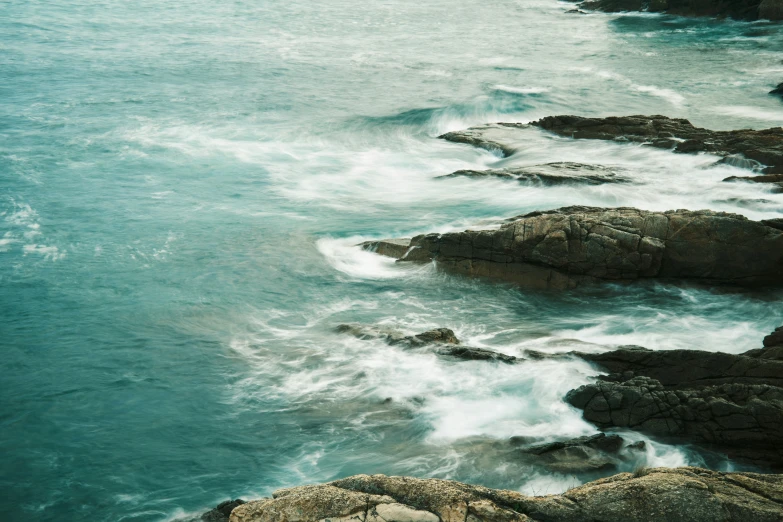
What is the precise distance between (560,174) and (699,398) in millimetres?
10821

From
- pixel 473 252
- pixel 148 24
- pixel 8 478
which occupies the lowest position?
pixel 8 478

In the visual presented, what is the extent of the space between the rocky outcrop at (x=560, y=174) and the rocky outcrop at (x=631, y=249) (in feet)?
15.1

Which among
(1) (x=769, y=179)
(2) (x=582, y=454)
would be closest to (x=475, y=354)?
(2) (x=582, y=454)

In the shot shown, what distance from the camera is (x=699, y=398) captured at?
32.1 feet

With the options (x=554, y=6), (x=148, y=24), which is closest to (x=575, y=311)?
(x=148, y=24)

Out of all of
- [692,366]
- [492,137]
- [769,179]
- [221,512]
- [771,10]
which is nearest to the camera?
[221,512]

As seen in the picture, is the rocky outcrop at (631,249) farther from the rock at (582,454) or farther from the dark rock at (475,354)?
the rock at (582,454)

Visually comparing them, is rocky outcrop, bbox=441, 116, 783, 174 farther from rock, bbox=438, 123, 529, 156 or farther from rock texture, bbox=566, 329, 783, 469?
rock texture, bbox=566, 329, 783, 469

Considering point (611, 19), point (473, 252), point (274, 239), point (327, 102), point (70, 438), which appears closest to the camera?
point (70, 438)

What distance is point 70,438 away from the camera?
11602mm

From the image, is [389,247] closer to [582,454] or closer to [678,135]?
[582,454]

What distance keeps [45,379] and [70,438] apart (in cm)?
215

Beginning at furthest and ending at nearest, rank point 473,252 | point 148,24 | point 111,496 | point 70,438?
1. point 148,24
2. point 473,252
3. point 70,438
4. point 111,496

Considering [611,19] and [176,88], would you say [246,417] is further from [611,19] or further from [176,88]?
[611,19]
